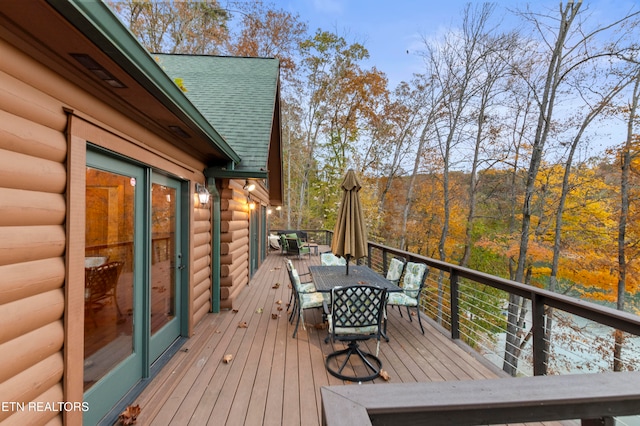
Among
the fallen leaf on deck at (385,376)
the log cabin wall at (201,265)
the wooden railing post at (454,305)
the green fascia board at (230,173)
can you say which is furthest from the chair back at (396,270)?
→ the log cabin wall at (201,265)

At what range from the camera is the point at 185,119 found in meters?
2.64

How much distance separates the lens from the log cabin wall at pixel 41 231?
1375 mm

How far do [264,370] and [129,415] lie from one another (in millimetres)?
1136

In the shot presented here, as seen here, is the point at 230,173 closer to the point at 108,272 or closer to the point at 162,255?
the point at 162,255

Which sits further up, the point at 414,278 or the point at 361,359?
the point at 414,278

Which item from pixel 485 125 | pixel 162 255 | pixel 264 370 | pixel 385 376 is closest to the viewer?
pixel 385 376

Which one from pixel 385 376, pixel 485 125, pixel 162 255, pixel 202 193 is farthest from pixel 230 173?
pixel 485 125

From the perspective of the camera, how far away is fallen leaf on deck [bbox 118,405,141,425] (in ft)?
6.98

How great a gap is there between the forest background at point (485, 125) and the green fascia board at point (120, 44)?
10.2ft

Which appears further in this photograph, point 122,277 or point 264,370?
point 264,370

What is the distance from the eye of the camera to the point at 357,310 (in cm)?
295

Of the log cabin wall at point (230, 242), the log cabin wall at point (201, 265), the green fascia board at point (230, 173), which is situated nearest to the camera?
the log cabin wall at point (201, 265)

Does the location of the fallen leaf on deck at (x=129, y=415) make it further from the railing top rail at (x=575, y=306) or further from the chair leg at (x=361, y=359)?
the railing top rail at (x=575, y=306)

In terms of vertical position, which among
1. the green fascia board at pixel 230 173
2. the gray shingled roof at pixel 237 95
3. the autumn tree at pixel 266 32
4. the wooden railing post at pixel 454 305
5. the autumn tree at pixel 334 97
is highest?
the autumn tree at pixel 266 32
